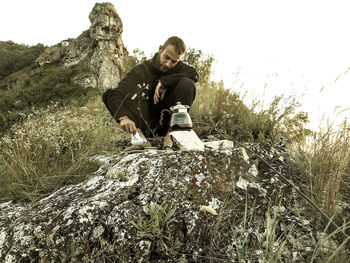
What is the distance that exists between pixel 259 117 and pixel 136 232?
1940mm

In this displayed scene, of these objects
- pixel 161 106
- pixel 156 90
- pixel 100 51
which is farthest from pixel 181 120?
pixel 100 51

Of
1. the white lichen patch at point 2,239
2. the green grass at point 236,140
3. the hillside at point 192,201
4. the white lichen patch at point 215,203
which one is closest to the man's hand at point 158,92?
the green grass at point 236,140

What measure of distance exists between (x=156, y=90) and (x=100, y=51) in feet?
31.8

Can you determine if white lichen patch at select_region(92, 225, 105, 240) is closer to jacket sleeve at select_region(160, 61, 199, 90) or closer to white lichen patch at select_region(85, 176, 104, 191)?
white lichen patch at select_region(85, 176, 104, 191)

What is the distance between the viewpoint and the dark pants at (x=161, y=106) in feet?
8.52

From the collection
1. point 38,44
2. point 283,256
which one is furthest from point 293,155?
point 38,44

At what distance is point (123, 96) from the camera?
277cm

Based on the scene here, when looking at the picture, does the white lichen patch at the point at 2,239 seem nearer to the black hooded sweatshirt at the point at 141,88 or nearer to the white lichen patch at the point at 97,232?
the white lichen patch at the point at 97,232

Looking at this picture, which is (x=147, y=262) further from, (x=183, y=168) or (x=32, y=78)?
(x=32, y=78)

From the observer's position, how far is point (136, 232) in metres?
1.23

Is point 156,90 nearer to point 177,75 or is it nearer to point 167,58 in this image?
point 177,75

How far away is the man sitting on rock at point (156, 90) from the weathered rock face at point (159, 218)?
1044 millimetres

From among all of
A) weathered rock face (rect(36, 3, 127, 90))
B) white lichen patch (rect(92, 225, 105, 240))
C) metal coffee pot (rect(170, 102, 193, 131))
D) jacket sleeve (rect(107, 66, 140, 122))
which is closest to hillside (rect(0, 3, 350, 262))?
white lichen patch (rect(92, 225, 105, 240))

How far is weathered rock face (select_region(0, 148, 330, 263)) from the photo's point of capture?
3.94 ft
